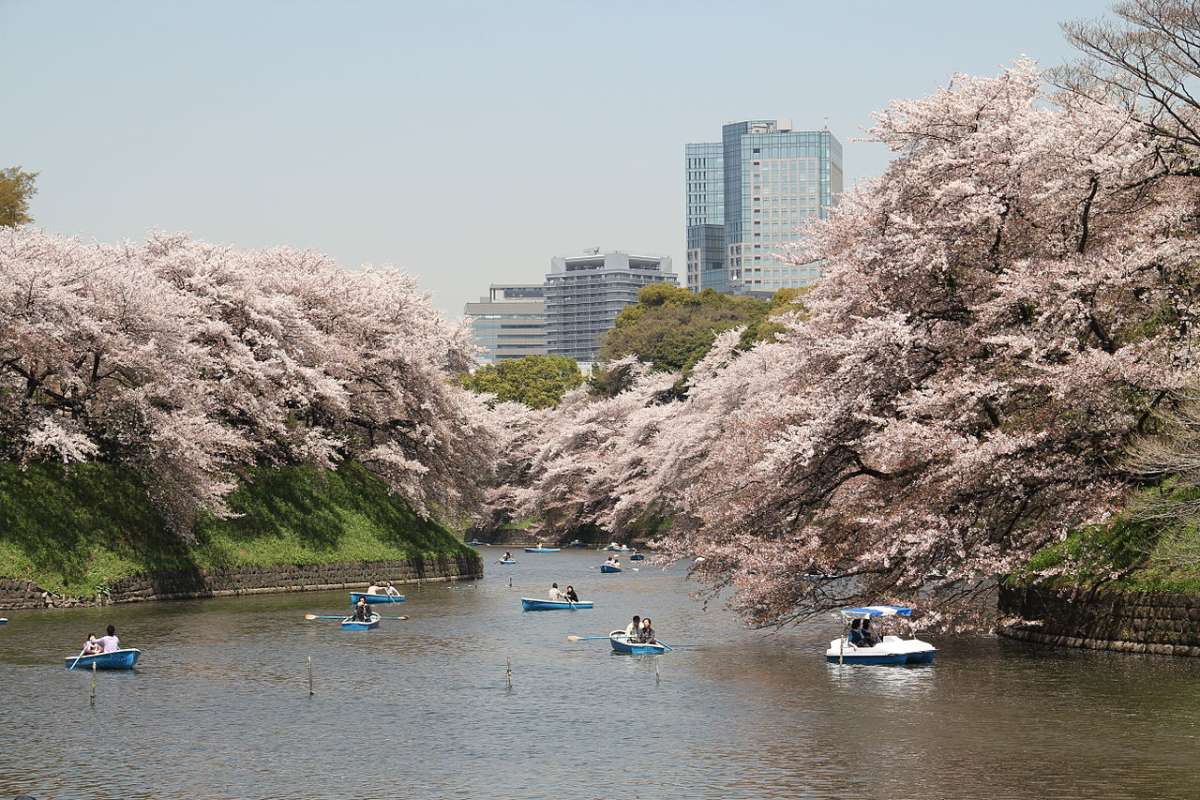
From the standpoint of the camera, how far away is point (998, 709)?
3156 centimetres

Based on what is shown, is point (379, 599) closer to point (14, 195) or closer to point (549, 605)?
Answer: point (549, 605)

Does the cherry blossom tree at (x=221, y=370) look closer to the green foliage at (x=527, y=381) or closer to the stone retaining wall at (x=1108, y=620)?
the stone retaining wall at (x=1108, y=620)

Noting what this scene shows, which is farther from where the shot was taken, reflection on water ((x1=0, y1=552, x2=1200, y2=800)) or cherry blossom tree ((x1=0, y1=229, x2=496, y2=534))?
cherry blossom tree ((x1=0, y1=229, x2=496, y2=534))

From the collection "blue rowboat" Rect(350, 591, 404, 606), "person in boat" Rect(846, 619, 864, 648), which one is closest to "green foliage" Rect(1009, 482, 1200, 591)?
"person in boat" Rect(846, 619, 864, 648)

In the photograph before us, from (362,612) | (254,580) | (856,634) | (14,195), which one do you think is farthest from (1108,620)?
(14,195)

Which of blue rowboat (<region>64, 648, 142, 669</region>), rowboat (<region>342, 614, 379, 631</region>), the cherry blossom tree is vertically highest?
the cherry blossom tree

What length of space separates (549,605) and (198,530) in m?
16.1

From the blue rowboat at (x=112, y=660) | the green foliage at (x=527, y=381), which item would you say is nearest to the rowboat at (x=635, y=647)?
the blue rowboat at (x=112, y=660)

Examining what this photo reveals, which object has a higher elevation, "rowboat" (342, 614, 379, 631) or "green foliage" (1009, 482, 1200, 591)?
"green foliage" (1009, 482, 1200, 591)

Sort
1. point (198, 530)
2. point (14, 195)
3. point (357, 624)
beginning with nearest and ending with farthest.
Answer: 1. point (357, 624)
2. point (198, 530)
3. point (14, 195)

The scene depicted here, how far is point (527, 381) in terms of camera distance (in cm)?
15375

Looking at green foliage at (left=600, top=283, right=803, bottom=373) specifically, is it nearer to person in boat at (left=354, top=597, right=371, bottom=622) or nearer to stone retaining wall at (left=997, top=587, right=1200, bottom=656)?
person in boat at (left=354, top=597, right=371, bottom=622)

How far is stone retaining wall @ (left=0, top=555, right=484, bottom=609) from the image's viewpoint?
2115 inches

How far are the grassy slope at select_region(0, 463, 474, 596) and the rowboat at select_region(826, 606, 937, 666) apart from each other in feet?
99.1
